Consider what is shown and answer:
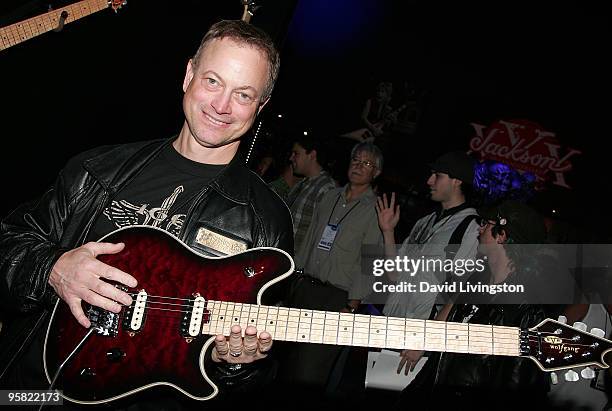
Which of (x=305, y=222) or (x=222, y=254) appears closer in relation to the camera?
(x=222, y=254)

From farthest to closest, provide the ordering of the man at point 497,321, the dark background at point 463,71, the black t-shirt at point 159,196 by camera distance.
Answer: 1. the dark background at point 463,71
2. the man at point 497,321
3. the black t-shirt at point 159,196

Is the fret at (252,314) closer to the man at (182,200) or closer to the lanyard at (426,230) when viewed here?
the man at (182,200)

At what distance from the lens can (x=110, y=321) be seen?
194 cm

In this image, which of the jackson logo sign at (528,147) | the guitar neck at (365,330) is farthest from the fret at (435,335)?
the jackson logo sign at (528,147)

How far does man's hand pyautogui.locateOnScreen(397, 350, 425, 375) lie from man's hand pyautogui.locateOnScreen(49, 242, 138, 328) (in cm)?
274

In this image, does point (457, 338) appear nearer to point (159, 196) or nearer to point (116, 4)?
point (159, 196)

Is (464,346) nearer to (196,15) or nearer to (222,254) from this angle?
(222,254)

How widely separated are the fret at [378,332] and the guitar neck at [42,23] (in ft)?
13.9

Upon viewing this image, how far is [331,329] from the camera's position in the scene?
6.38 feet

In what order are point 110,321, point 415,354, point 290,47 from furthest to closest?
point 290,47 → point 415,354 → point 110,321

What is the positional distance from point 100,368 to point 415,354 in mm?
2723

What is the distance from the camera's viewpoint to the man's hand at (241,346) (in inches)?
73.7

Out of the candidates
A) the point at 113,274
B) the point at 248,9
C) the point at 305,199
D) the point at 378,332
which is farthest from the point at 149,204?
the point at 305,199

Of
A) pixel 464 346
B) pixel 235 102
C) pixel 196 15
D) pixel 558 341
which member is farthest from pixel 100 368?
pixel 196 15
